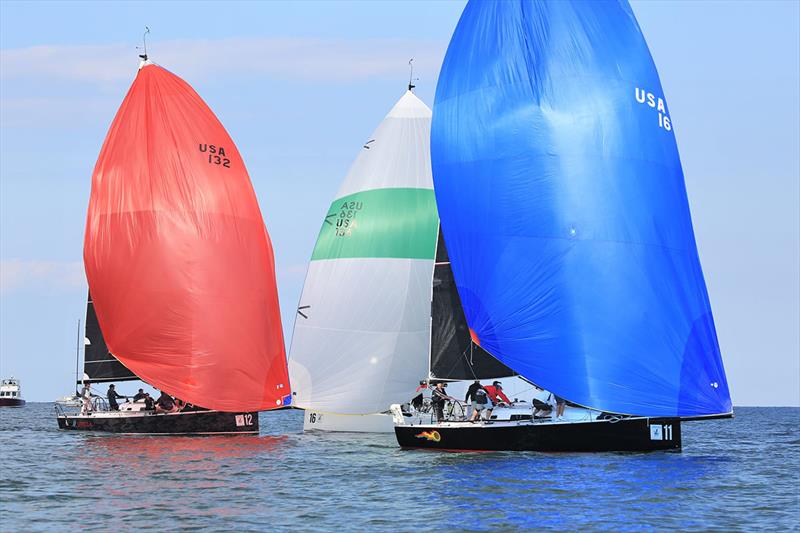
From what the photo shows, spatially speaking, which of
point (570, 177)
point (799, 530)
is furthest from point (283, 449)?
point (799, 530)

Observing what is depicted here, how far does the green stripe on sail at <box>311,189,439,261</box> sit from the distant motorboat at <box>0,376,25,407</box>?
4034 inches

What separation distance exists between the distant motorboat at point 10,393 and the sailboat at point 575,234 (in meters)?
114

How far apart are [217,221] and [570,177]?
14.7m

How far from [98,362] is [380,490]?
2126 cm

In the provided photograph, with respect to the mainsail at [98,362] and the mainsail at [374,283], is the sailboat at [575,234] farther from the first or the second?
the mainsail at [98,362]

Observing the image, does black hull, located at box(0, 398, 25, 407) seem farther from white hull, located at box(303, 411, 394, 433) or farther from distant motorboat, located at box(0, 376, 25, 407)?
white hull, located at box(303, 411, 394, 433)

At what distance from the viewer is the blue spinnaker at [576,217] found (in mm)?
34906

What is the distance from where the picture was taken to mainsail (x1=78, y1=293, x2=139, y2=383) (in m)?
47.9

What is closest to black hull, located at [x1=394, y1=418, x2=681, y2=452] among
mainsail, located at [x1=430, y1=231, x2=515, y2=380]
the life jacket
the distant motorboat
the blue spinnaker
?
the blue spinnaker

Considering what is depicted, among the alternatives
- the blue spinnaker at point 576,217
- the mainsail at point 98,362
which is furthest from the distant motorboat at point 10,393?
the blue spinnaker at point 576,217

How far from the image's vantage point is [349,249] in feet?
158

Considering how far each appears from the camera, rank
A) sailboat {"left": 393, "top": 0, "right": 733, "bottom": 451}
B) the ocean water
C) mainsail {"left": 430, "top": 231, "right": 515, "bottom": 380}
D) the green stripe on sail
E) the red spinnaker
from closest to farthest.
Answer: the ocean water → sailboat {"left": 393, "top": 0, "right": 733, "bottom": 451} → mainsail {"left": 430, "top": 231, "right": 515, "bottom": 380} → the red spinnaker → the green stripe on sail

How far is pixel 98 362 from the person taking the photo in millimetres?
48250

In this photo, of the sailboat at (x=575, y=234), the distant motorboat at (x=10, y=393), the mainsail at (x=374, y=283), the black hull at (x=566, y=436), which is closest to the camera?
the black hull at (x=566, y=436)
